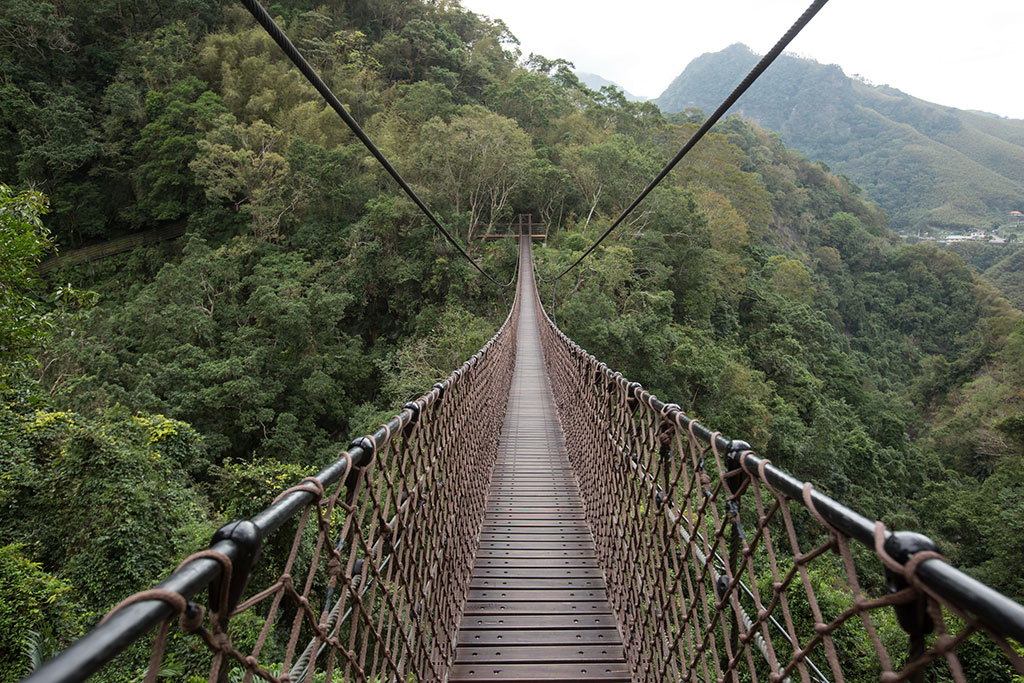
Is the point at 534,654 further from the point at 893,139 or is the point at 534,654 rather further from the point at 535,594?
the point at 893,139

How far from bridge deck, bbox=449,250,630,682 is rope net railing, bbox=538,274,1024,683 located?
86mm

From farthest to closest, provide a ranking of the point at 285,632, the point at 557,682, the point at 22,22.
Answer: the point at 22,22
the point at 285,632
the point at 557,682

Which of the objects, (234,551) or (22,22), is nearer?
(234,551)

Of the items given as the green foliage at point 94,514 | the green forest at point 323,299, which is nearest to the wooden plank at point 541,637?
the green forest at point 323,299

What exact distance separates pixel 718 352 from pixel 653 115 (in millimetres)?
14315

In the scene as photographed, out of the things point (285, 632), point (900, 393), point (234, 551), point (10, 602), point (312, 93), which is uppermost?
point (312, 93)

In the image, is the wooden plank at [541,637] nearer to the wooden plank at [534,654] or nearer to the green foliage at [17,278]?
the wooden plank at [534,654]

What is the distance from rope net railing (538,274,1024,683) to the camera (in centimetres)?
47

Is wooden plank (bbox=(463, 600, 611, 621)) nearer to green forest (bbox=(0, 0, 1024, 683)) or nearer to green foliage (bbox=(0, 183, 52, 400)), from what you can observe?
green forest (bbox=(0, 0, 1024, 683))

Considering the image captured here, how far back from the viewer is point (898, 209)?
4303cm

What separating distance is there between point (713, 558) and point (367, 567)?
71cm

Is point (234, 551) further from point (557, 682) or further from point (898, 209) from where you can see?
point (898, 209)

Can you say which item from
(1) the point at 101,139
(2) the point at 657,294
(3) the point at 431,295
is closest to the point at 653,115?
(2) the point at 657,294

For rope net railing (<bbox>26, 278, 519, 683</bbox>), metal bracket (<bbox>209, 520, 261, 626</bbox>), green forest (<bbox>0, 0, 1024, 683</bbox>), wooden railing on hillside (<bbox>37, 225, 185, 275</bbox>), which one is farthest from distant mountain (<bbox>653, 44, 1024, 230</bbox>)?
metal bracket (<bbox>209, 520, 261, 626</bbox>)
